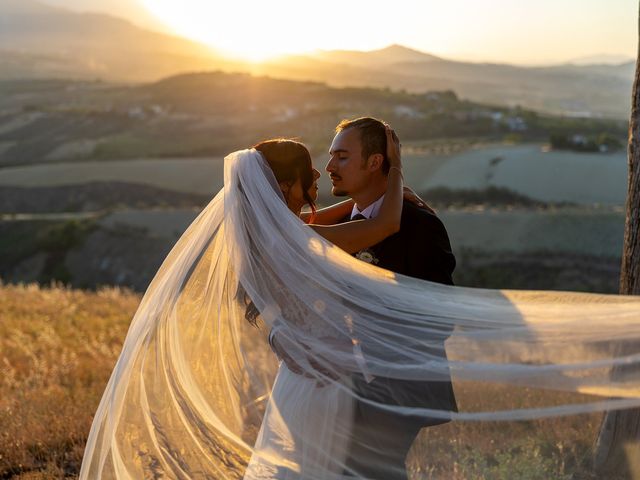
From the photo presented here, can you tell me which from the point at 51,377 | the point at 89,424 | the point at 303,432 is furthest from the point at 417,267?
the point at 51,377

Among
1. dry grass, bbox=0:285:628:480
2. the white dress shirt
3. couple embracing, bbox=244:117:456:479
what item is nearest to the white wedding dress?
couple embracing, bbox=244:117:456:479

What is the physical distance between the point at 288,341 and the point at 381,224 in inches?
21.2

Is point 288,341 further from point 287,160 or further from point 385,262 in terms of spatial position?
point 287,160

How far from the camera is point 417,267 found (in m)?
3.22

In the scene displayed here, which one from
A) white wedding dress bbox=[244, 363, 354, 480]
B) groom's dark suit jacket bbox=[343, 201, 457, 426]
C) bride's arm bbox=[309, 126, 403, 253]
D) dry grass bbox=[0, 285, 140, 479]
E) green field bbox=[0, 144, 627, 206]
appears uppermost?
bride's arm bbox=[309, 126, 403, 253]

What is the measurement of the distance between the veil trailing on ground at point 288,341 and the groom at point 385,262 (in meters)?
0.03

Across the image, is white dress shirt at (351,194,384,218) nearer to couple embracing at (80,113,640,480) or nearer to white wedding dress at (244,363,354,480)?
couple embracing at (80,113,640,480)

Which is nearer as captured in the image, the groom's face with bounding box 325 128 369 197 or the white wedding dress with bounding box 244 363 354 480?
the white wedding dress with bounding box 244 363 354 480

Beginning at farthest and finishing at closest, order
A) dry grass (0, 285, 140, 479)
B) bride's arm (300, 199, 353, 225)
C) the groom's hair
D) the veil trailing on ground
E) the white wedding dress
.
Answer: dry grass (0, 285, 140, 479), bride's arm (300, 199, 353, 225), the groom's hair, the white wedding dress, the veil trailing on ground

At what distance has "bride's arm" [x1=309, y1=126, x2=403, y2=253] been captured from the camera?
120 inches

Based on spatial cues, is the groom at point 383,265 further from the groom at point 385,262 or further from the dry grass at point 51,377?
the dry grass at point 51,377

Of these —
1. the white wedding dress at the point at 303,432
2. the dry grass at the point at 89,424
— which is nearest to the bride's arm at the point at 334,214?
the white wedding dress at the point at 303,432

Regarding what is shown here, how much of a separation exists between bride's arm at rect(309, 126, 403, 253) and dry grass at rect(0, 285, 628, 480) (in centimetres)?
61

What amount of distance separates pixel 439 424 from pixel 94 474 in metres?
1.40
